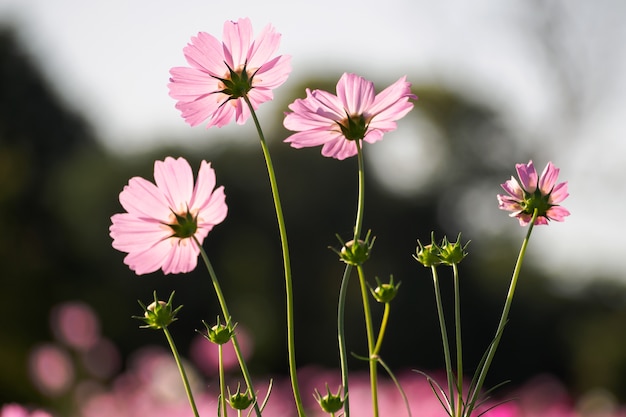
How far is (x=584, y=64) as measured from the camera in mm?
8555

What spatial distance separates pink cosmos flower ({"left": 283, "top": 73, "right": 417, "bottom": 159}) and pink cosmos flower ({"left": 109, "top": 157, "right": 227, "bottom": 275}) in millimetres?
84

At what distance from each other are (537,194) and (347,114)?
6.4 inches

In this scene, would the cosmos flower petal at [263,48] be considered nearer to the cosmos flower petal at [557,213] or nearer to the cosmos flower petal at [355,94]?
the cosmos flower petal at [355,94]

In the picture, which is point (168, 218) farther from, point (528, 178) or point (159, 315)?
point (528, 178)

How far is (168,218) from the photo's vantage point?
0.76 m

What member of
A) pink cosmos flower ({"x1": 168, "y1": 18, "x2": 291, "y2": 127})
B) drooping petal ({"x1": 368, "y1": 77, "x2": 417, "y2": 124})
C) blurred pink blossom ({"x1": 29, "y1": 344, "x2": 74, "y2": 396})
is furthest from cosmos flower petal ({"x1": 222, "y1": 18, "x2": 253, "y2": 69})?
blurred pink blossom ({"x1": 29, "y1": 344, "x2": 74, "y2": 396})

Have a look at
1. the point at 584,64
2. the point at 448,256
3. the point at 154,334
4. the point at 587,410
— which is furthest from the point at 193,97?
the point at 584,64

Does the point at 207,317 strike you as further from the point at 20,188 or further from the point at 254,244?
the point at 20,188

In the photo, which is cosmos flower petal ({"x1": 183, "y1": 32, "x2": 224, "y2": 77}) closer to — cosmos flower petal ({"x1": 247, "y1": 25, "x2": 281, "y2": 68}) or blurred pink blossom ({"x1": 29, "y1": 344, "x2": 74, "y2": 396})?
cosmos flower petal ({"x1": 247, "y1": 25, "x2": 281, "y2": 68})

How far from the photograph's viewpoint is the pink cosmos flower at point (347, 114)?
774mm

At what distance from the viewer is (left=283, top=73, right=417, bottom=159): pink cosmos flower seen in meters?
0.77

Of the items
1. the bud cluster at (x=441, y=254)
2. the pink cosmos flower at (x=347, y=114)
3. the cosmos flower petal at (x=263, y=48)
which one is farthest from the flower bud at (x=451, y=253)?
the cosmos flower petal at (x=263, y=48)

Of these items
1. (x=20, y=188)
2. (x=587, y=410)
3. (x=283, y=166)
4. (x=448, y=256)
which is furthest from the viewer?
(x=20, y=188)

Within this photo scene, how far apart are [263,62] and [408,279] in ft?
22.5
